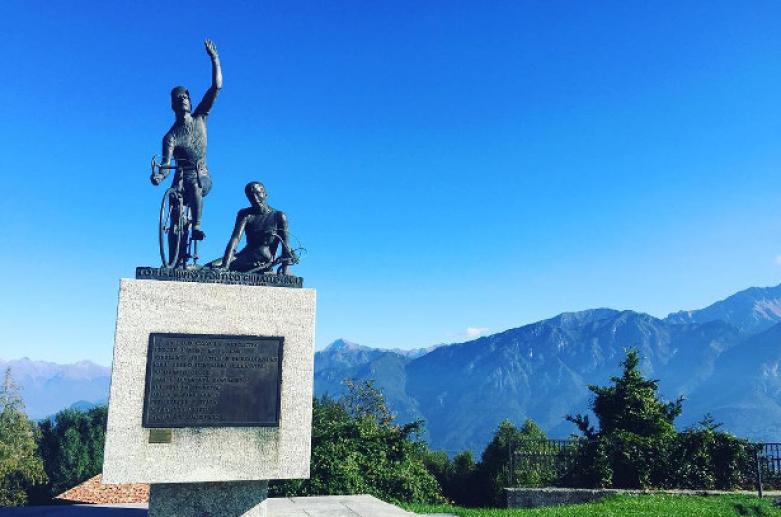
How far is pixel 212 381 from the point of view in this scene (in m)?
7.11

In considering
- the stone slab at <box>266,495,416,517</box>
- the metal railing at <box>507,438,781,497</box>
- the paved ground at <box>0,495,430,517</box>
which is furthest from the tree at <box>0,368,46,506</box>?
the metal railing at <box>507,438,781,497</box>

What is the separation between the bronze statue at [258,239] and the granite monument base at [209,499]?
2860 mm

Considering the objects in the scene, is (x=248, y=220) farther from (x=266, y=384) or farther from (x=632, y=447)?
(x=632, y=447)

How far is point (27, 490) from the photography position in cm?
3722

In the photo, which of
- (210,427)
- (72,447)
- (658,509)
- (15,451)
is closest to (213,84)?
(210,427)

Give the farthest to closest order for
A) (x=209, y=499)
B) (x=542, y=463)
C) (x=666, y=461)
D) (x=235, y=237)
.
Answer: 1. (x=542, y=463)
2. (x=666, y=461)
3. (x=235, y=237)
4. (x=209, y=499)

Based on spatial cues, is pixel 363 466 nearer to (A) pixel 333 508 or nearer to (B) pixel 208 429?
(A) pixel 333 508

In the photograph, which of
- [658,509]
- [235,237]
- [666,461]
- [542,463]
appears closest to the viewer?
[235,237]

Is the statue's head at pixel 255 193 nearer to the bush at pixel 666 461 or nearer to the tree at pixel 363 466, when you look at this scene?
the tree at pixel 363 466

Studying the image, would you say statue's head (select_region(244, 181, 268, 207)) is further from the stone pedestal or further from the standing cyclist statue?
the stone pedestal

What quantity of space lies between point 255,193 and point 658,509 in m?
8.67

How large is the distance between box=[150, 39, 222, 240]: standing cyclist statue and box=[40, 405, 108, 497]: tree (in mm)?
40131

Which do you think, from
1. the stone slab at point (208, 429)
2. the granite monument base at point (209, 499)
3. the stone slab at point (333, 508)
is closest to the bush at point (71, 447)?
the stone slab at point (333, 508)

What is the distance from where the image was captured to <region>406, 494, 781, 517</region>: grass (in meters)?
9.39
